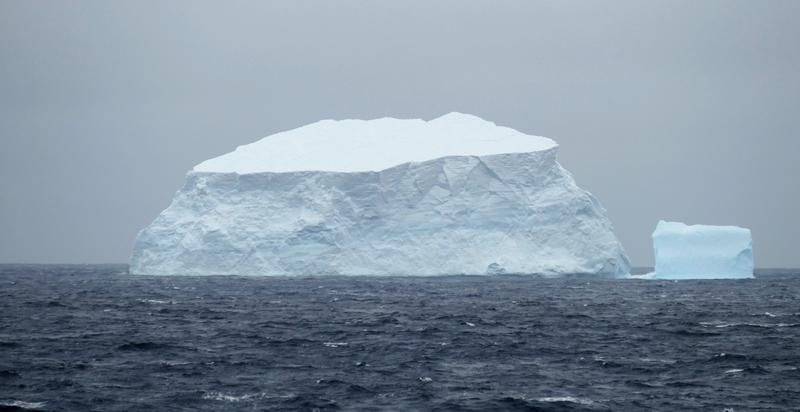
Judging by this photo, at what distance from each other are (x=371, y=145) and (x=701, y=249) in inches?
624

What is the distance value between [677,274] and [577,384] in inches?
1332

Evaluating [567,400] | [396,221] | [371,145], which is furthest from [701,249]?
[567,400]

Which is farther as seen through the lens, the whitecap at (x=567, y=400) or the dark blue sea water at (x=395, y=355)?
the dark blue sea water at (x=395, y=355)

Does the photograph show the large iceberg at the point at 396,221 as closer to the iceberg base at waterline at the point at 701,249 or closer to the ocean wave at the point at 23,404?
the iceberg base at waterline at the point at 701,249

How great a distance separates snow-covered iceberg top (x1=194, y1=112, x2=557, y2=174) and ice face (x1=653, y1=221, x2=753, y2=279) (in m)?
6.24

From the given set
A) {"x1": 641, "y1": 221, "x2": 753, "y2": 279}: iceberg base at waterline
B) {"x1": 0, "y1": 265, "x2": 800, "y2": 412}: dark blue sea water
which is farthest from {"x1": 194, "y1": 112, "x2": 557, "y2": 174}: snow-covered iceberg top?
{"x1": 0, "y1": 265, "x2": 800, "y2": 412}: dark blue sea water

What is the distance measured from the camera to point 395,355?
1780cm

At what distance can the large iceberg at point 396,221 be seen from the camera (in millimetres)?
45188

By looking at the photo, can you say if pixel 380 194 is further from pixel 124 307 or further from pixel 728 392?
pixel 728 392

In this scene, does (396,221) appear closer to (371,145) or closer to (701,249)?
(371,145)

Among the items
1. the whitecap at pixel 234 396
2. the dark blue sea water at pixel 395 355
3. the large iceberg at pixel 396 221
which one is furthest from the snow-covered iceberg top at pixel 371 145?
the whitecap at pixel 234 396

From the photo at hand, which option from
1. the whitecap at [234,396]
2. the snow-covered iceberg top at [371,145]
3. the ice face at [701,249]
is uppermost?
the snow-covered iceberg top at [371,145]

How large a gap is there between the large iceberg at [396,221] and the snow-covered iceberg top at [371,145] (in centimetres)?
71

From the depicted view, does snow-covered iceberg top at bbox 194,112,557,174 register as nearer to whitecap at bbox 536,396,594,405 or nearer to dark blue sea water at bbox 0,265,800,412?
dark blue sea water at bbox 0,265,800,412
